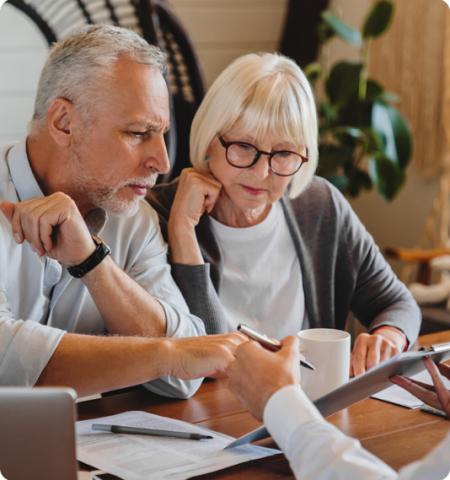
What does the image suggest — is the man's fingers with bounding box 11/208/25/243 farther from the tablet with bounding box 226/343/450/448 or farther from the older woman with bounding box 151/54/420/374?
the tablet with bounding box 226/343/450/448

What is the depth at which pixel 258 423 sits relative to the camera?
1.41 metres

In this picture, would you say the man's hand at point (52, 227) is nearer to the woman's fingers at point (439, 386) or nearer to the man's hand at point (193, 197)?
the man's hand at point (193, 197)

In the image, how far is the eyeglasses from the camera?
1.96 metres

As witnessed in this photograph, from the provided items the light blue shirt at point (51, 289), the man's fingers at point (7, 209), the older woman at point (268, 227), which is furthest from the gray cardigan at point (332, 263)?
the man's fingers at point (7, 209)

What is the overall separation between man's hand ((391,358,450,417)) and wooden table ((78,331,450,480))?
0.04m

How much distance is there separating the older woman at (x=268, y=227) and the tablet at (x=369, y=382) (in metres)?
0.38

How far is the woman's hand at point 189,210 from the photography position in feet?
6.27

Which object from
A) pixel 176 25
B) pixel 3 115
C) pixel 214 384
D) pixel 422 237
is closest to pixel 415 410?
pixel 214 384

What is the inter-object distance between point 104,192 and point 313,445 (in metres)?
0.90

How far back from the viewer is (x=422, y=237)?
4.33 m

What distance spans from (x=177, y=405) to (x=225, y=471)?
0.35 meters

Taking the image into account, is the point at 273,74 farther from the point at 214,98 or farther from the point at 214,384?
the point at 214,384

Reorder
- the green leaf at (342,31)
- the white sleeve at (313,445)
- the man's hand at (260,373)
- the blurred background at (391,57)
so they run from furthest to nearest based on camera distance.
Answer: the blurred background at (391,57) < the green leaf at (342,31) < the man's hand at (260,373) < the white sleeve at (313,445)

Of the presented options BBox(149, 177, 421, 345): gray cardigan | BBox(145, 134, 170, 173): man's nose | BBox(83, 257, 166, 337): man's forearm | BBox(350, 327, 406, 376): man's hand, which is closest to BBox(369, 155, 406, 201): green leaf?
BBox(149, 177, 421, 345): gray cardigan
